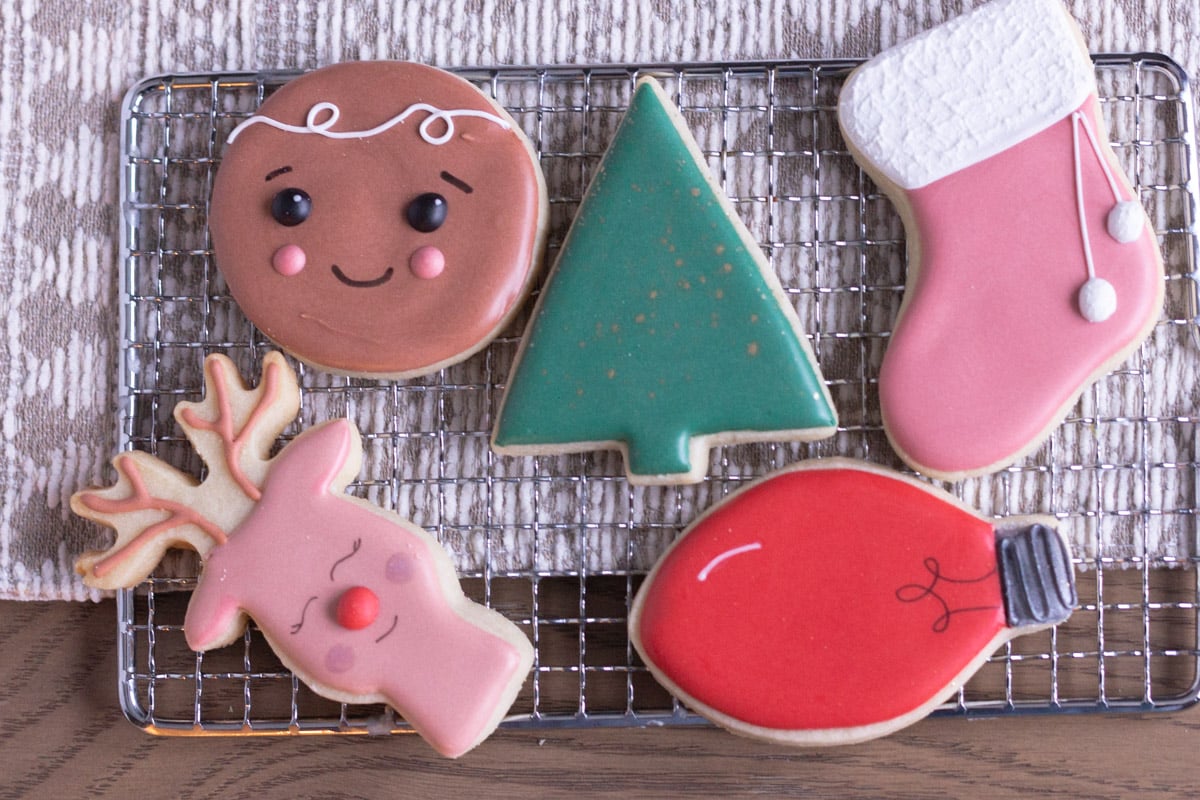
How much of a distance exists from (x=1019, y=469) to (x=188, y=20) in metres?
0.79

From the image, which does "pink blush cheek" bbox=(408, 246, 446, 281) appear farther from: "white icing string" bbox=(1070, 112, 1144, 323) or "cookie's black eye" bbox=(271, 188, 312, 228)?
"white icing string" bbox=(1070, 112, 1144, 323)

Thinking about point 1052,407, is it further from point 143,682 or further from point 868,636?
point 143,682

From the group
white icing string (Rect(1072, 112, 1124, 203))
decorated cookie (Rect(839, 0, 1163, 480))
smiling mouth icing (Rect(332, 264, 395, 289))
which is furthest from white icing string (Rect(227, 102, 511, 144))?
white icing string (Rect(1072, 112, 1124, 203))

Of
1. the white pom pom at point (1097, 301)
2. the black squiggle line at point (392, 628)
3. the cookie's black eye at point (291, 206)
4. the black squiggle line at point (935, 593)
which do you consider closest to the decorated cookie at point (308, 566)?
the black squiggle line at point (392, 628)

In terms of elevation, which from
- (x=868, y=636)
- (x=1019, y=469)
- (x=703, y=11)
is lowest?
(x=868, y=636)

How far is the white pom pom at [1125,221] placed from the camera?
746mm

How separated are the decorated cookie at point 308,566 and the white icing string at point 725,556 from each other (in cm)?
14

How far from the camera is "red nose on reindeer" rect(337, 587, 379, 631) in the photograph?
74 cm

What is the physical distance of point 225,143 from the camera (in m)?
0.84

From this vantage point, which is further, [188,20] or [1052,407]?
[188,20]

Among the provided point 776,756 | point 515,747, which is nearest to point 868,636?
point 776,756

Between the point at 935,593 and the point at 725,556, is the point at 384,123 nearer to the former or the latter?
the point at 725,556

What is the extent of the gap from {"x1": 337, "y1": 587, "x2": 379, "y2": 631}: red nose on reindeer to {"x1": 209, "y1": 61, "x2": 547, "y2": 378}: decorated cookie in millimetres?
169

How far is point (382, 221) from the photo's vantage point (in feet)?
2.54
